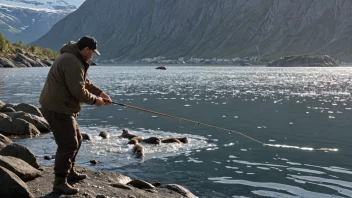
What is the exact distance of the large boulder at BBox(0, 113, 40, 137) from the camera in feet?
80.9

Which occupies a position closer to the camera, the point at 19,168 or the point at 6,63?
the point at 19,168

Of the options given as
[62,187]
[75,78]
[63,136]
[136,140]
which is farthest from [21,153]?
[136,140]

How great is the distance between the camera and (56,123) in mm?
10000

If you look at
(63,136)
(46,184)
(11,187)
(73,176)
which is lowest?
(46,184)

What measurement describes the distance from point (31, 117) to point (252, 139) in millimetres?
14065

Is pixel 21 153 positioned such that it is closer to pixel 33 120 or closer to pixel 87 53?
pixel 87 53

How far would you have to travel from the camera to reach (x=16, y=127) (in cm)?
2480

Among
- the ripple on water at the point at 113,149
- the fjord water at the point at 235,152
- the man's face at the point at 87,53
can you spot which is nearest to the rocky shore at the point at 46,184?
the fjord water at the point at 235,152

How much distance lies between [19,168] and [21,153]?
2361 millimetres

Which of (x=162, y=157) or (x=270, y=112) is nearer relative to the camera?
(x=162, y=157)

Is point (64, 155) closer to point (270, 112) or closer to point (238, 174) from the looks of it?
point (238, 174)

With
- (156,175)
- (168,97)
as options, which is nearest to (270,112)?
(168,97)

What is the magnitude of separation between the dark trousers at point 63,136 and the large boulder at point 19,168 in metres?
1.62

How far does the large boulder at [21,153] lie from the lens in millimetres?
13344
